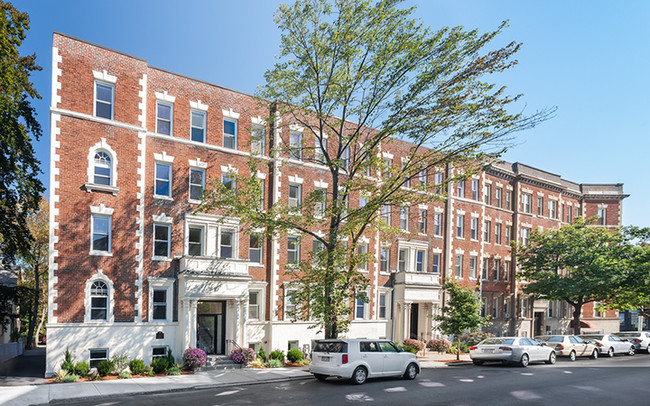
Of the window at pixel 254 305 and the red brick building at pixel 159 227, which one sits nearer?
the red brick building at pixel 159 227

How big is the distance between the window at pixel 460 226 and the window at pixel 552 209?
12854 mm

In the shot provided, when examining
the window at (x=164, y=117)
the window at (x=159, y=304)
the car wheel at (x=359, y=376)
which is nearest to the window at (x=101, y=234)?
the window at (x=159, y=304)

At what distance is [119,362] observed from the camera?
2112 centimetres

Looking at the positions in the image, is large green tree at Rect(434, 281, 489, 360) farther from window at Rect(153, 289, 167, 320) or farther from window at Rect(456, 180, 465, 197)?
window at Rect(153, 289, 167, 320)

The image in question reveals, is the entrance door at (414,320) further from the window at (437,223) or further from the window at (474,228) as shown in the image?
the window at (474,228)

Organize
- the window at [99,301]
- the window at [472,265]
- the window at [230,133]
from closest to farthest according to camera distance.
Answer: the window at [99,301]
the window at [230,133]
the window at [472,265]

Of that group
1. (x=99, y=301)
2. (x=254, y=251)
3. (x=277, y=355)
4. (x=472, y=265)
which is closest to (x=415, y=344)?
(x=277, y=355)

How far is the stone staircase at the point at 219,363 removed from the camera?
22562 mm

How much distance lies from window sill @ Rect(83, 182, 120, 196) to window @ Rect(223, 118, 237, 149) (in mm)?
6373

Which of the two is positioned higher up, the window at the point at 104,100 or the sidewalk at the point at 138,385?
the window at the point at 104,100

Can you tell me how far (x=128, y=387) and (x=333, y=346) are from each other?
24.4 feet

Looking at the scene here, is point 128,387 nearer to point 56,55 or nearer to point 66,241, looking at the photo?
point 66,241

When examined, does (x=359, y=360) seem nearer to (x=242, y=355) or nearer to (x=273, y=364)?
(x=273, y=364)

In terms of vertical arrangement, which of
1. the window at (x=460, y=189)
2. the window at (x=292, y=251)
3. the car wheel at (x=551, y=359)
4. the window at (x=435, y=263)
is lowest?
the car wheel at (x=551, y=359)
